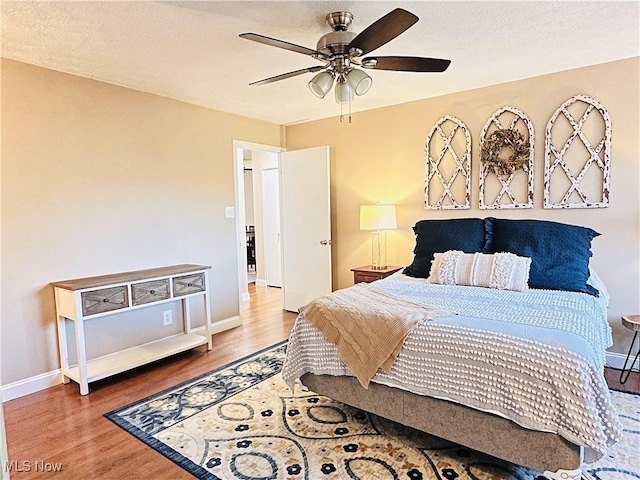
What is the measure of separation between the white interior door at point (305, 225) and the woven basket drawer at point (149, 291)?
185 centimetres

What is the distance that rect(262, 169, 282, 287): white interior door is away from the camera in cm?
664

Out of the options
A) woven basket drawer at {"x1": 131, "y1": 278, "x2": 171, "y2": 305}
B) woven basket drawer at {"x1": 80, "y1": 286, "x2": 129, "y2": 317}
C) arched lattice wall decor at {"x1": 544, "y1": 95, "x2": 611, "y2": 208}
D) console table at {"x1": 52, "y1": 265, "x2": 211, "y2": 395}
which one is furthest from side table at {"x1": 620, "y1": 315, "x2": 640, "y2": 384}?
woven basket drawer at {"x1": 80, "y1": 286, "x2": 129, "y2": 317}

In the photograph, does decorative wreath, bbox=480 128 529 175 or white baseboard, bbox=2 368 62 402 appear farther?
decorative wreath, bbox=480 128 529 175

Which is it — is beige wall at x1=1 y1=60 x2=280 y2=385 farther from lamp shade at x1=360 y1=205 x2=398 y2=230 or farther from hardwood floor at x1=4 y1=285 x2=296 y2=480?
lamp shade at x1=360 y1=205 x2=398 y2=230

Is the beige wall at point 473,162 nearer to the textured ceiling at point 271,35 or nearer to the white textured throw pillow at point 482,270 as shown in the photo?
the textured ceiling at point 271,35

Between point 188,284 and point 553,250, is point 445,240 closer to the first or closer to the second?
point 553,250

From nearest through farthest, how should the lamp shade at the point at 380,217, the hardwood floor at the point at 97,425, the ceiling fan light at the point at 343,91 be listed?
the hardwood floor at the point at 97,425, the ceiling fan light at the point at 343,91, the lamp shade at the point at 380,217

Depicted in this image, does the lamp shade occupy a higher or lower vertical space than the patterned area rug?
higher

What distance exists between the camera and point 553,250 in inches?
112


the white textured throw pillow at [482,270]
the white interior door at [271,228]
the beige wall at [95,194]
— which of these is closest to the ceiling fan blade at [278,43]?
the white textured throw pillow at [482,270]

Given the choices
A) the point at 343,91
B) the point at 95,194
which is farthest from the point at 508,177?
the point at 95,194

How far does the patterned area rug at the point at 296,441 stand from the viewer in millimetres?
1935

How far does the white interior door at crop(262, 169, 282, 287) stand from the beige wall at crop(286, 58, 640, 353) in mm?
1662

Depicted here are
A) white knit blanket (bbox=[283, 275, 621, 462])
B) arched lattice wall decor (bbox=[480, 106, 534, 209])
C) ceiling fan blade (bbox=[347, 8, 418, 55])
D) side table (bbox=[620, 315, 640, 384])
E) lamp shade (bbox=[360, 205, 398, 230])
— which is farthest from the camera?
lamp shade (bbox=[360, 205, 398, 230])
